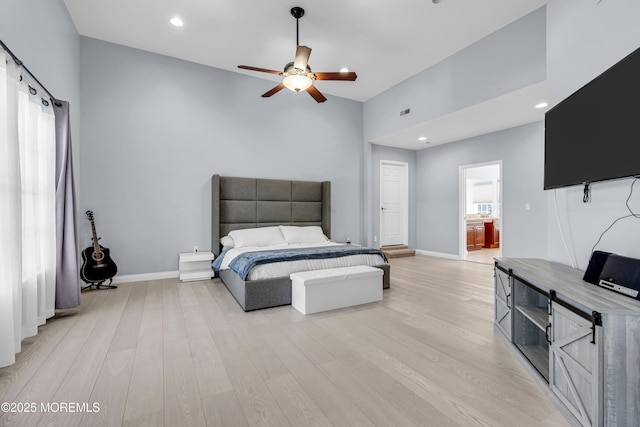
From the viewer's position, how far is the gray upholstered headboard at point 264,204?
4.53 metres

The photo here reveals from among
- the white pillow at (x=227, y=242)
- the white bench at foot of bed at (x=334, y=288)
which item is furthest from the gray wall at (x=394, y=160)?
the white pillow at (x=227, y=242)

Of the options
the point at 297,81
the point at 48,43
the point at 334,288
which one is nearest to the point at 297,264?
the point at 334,288

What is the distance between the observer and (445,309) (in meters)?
3.02

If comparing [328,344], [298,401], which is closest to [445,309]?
[328,344]

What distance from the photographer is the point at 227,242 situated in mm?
4379

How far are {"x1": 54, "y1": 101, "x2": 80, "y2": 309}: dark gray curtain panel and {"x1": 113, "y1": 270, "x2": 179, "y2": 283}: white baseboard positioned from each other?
3.86 feet

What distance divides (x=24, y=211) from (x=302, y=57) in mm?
2825

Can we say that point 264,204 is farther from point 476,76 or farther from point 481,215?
point 481,215

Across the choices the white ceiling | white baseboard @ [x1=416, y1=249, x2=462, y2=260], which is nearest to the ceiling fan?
the white ceiling

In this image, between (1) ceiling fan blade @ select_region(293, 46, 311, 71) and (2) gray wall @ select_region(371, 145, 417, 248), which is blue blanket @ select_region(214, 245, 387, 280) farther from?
(2) gray wall @ select_region(371, 145, 417, 248)

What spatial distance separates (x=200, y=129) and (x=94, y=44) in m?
1.65

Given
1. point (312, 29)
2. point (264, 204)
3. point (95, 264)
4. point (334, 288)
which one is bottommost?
point (334, 288)

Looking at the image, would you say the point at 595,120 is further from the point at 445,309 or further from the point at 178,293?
the point at 178,293

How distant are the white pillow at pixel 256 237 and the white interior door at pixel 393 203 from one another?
2917 mm
